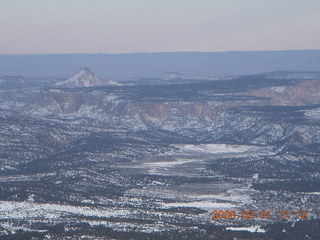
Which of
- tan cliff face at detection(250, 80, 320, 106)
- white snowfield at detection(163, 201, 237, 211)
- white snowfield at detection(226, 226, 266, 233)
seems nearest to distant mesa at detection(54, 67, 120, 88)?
tan cliff face at detection(250, 80, 320, 106)

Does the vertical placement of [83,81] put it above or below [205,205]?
A: above

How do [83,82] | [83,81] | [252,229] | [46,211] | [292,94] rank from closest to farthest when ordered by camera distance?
[252,229] → [46,211] → [292,94] → [83,82] → [83,81]

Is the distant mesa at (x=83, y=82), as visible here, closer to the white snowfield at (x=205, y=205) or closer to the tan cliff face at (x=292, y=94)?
the tan cliff face at (x=292, y=94)

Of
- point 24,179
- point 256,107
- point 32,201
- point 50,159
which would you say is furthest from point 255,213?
point 256,107

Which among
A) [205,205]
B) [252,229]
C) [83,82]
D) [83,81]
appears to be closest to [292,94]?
[83,82]

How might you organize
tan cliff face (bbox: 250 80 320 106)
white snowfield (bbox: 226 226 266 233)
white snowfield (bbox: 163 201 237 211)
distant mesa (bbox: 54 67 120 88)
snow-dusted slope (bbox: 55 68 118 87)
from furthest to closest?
snow-dusted slope (bbox: 55 68 118 87) < distant mesa (bbox: 54 67 120 88) < tan cliff face (bbox: 250 80 320 106) < white snowfield (bbox: 163 201 237 211) < white snowfield (bbox: 226 226 266 233)

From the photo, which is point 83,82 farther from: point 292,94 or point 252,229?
point 252,229

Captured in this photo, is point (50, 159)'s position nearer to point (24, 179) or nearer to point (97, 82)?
point (24, 179)

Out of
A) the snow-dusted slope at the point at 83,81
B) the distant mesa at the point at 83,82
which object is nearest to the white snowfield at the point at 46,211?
the distant mesa at the point at 83,82

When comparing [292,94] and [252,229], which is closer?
[252,229]

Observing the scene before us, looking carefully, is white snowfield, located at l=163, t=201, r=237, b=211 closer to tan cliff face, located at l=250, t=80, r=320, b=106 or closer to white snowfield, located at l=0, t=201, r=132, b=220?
white snowfield, located at l=0, t=201, r=132, b=220

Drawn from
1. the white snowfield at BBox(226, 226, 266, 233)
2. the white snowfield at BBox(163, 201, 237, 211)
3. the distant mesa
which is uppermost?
the distant mesa
